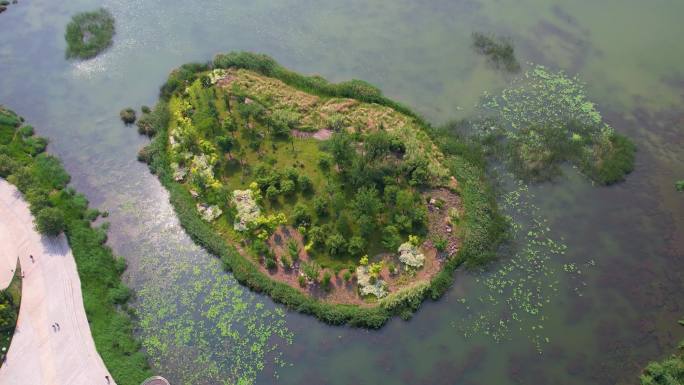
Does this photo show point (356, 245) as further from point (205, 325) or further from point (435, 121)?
point (435, 121)

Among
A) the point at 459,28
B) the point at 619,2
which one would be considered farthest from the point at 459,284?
the point at 619,2

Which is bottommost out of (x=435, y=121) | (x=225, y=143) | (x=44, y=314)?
(x=44, y=314)

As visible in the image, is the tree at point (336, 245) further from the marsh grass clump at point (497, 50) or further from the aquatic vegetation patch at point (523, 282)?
the marsh grass clump at point (497, 50)

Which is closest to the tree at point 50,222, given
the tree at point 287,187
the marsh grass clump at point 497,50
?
the tree at point 287,187

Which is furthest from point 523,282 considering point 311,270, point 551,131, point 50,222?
point 50,222

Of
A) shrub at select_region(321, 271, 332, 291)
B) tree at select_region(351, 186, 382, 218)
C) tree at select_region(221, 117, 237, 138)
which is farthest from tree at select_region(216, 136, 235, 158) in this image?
shrub at select_region(321, 271, 332, 291)
